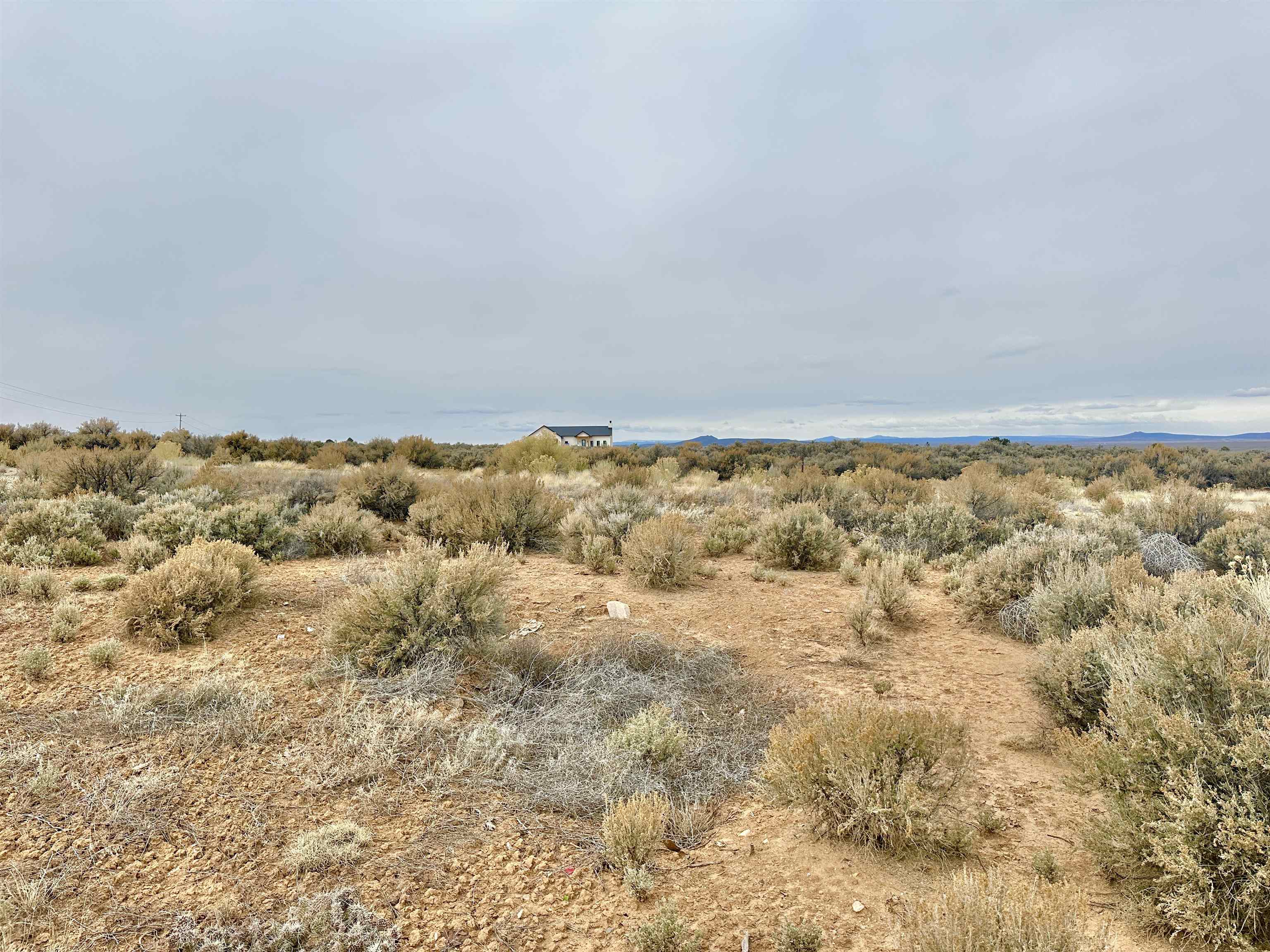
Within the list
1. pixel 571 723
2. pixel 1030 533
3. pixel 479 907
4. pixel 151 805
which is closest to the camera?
pixel 479 907

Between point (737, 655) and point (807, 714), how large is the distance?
7.80 feet

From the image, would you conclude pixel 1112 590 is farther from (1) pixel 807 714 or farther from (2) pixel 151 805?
(2) pixel 151 805

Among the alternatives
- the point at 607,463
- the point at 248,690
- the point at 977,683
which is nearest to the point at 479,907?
the point at 248,690

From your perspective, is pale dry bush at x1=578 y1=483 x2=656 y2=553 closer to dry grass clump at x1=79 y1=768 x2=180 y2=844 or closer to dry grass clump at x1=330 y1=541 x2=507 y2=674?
dry grass clump at x1=330 y1=541 x2=507 y2=674

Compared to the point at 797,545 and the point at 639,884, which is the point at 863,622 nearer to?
the point at 797,545

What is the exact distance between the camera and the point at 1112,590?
19.4 ft

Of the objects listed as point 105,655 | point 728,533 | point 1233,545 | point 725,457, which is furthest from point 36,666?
point 725,457

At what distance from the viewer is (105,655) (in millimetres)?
5133

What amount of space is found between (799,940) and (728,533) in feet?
26.9

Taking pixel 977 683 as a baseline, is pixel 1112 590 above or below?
above

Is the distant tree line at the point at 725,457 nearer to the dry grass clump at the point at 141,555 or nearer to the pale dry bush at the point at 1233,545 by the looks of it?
the pale dry bush at the point at 1233,545

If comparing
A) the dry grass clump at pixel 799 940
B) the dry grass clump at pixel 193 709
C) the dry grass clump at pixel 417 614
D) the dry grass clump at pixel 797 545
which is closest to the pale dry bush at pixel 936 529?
the dry grass clump at pixel 797 545

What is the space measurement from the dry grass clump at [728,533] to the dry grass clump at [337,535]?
5.26 meters

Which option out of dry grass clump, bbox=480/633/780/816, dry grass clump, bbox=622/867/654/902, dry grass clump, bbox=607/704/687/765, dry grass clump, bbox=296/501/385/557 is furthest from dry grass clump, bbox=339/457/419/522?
dry grass clump, bbox=622/867/654/902
